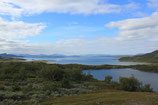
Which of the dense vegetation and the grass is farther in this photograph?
the dense vegetation

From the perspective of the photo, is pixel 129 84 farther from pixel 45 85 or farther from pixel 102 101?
pixel 45 85

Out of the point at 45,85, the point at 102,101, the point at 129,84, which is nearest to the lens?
the point at 102,101

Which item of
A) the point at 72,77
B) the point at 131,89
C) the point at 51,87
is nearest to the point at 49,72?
the point at 72,77

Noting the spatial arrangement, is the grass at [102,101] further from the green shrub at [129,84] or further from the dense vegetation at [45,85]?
the green shrub at [129,84]

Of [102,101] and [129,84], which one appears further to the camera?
[129,84]

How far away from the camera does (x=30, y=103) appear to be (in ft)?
37.5

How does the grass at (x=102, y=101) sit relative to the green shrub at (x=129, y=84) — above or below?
above

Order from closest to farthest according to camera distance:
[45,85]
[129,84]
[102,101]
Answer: [102,101], [45,85], [129,84]

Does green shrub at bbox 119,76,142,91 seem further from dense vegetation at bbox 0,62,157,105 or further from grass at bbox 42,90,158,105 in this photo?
grass at bbox 42,90,158,105

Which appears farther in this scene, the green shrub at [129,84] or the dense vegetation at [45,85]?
the green shrub at [129,84]

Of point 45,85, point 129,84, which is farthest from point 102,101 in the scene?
point 129,84

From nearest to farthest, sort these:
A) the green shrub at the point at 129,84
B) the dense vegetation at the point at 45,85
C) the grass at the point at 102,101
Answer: the grass at the point at 102,101 < the dense vegetation at the point at 45,85 < the green shrub at the point at 129,84

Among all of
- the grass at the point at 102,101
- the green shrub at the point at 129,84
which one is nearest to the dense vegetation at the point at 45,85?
the green shrub at the point at 129,84

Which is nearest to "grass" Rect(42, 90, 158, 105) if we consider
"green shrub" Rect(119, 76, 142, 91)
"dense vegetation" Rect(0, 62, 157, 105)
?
"dense vegetation" Rect(0, 62, 157, 105)
